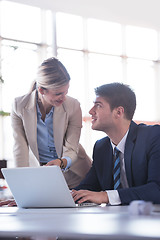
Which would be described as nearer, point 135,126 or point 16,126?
point 135,126

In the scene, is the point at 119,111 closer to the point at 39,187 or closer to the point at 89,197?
the point at 89,197

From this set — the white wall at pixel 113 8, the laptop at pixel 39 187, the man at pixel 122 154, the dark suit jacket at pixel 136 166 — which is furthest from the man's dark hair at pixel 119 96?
the white wall at pixel 113 8

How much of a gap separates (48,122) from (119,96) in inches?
19.9

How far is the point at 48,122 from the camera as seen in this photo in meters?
2.71

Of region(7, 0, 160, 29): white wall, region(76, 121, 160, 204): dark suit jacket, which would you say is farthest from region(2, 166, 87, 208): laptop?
region(7, 0, 160, 29): white wall

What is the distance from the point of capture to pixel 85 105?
9648 millimetres

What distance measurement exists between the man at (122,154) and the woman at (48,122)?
0.74 feet

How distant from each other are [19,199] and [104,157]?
0.65 metres

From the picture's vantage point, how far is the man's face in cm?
242

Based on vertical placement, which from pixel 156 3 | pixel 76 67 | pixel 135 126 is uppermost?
pixel 156 3

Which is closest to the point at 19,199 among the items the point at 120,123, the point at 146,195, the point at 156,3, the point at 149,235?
the point at 146,195

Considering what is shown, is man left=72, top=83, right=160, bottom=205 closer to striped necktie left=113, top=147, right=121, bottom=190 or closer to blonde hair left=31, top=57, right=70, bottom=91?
striped necktie left=113, top=147, right=121, bottom=190

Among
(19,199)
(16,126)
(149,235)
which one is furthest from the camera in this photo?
(16,126)

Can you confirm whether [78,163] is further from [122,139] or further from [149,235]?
[149,235]
